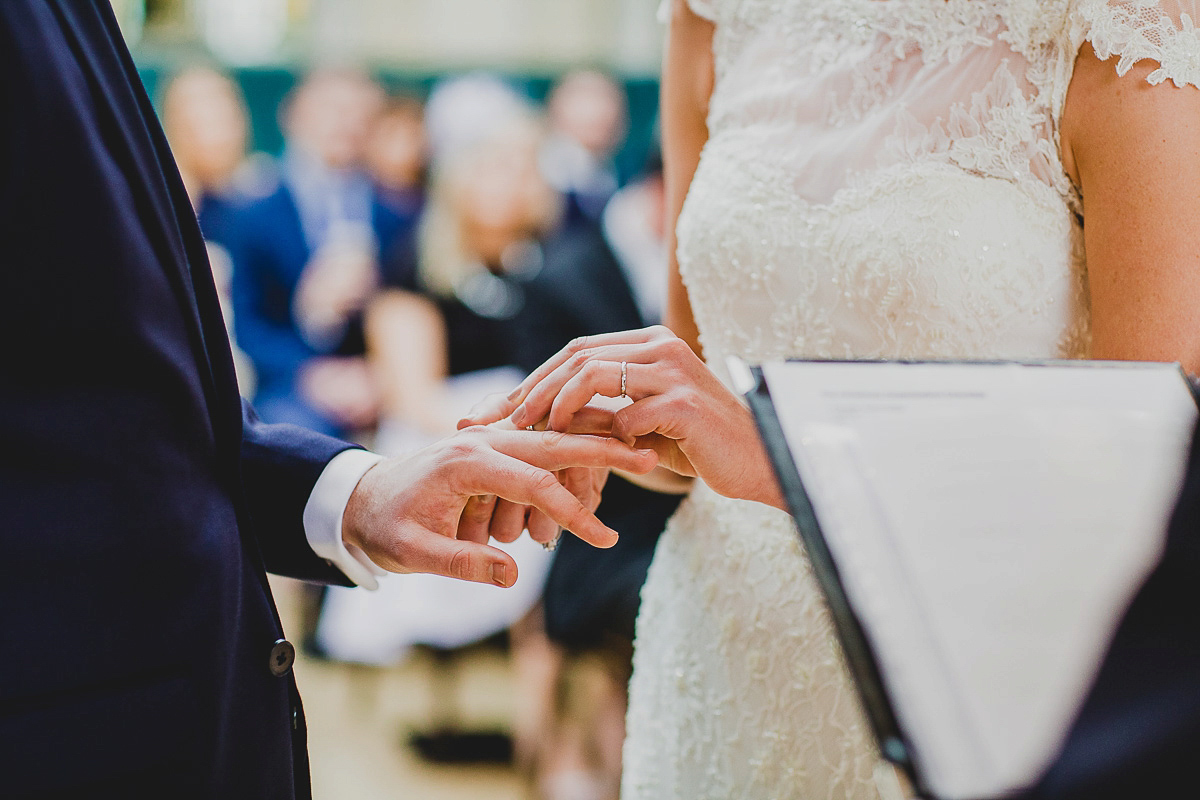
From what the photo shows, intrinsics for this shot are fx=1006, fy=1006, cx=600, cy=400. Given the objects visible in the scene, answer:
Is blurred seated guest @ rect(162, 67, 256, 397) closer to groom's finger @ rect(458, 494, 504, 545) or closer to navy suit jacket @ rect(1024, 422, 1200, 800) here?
groom's finger @ rect(458, 494, 504, 545)

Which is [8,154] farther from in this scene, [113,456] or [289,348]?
[289,348]

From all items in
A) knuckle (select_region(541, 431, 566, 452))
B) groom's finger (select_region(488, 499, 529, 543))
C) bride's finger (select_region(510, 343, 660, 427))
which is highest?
bride's finger (select_region(510, 343, 660, 427))

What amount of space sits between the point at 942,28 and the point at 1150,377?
0.73 m

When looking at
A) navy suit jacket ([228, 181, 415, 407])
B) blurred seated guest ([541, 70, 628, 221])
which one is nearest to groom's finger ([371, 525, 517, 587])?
navy suit jacket ([228, 181, 415, 407])

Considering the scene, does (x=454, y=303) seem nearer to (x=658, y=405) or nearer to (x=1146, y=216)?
(x=658, y=405)

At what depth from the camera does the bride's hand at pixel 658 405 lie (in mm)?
1062

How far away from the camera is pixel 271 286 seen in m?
4.69

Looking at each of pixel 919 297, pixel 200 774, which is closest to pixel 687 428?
pixel 919 297

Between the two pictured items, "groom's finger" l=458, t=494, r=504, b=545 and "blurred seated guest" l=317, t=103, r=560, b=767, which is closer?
"groom's finger" l=458, t=494, r=504, b=545

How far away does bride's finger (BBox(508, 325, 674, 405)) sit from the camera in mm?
1110

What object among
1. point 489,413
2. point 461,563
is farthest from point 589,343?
point 461,563

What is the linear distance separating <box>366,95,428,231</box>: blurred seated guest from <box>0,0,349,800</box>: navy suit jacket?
4.46 meters

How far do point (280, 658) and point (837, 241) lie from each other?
0.81 metres

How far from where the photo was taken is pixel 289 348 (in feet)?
14.5
